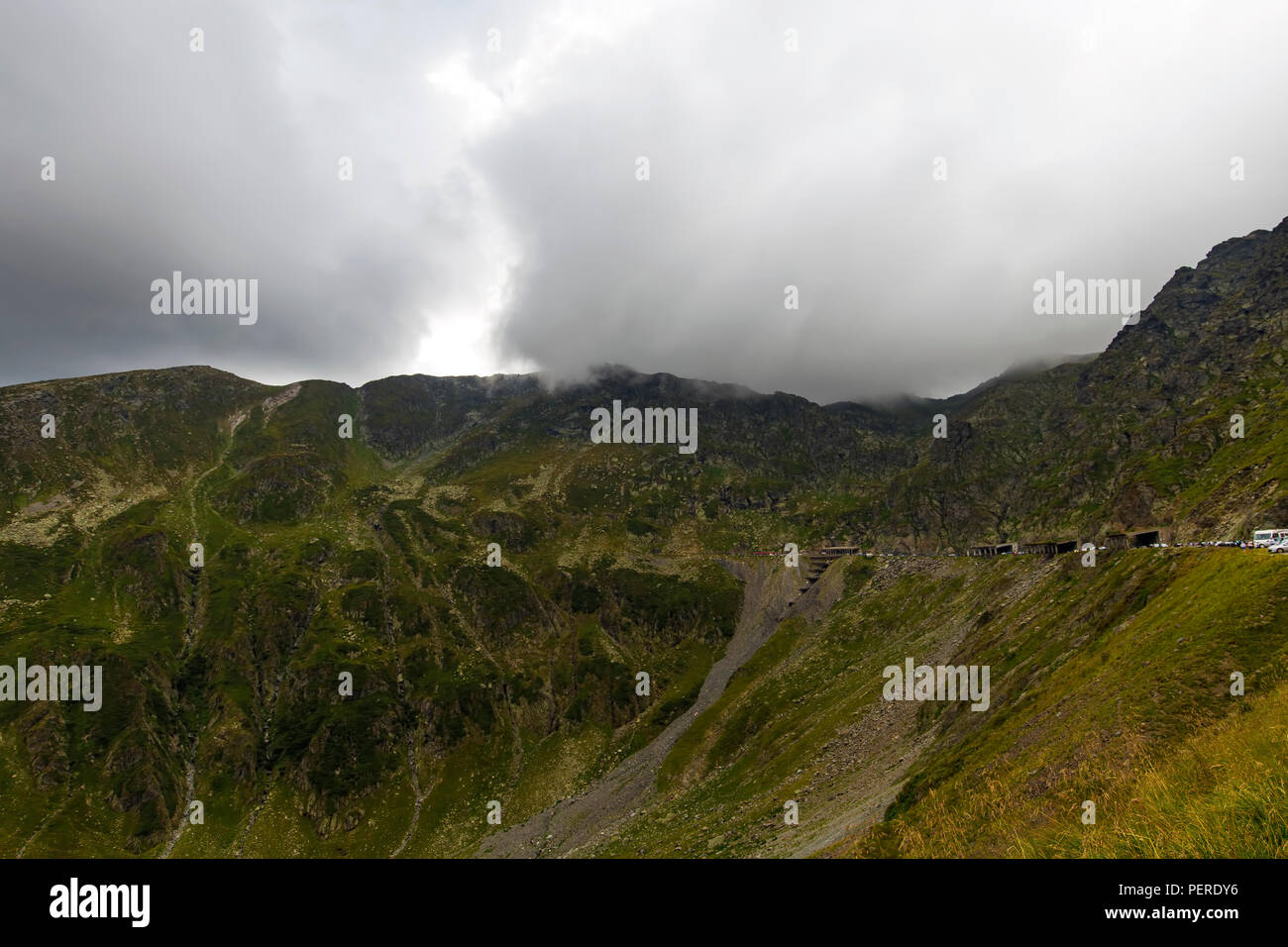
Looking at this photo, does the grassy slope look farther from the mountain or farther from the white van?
the white van

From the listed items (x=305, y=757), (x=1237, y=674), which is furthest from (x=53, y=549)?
(x=1237, y=674)

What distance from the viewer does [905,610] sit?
450 feet

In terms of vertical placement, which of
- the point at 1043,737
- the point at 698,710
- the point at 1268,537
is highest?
the point at 1268,537

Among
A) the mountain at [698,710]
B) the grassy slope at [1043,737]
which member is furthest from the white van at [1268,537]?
the grassy slope at [1043,737]

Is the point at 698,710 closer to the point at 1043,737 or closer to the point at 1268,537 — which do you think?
the point at 1268,537

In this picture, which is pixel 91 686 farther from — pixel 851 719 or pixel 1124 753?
pixel 1124 753

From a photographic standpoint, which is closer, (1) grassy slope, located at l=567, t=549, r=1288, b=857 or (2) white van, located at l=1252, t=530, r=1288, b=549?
(1) grassy slope, located at l=567, t=549, r=1288, b=857

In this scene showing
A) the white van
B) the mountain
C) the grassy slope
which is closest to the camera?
the grassy slope

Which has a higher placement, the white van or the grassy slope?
the white van

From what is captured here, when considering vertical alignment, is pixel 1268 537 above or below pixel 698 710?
above

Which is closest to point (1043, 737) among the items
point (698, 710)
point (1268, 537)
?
point (1268, 537)

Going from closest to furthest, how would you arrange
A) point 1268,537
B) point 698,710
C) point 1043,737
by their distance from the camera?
point 1043,737
point 1268,537
point 698,710

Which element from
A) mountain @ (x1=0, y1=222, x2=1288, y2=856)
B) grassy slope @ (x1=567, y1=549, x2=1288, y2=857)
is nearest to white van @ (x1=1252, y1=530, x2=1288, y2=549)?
mountain @ (x1=0, y1=222, x2=1288, y2=856)
